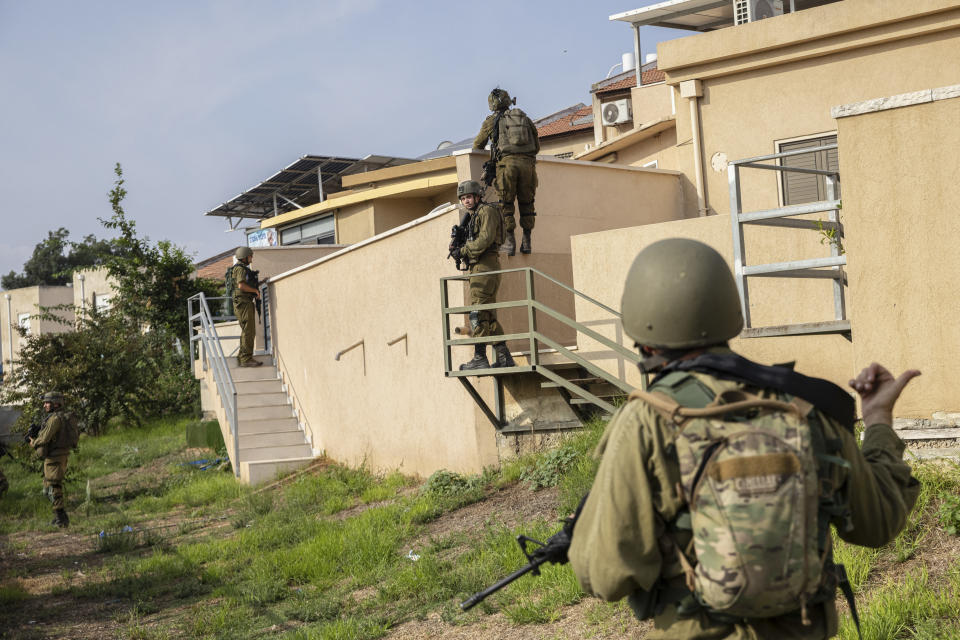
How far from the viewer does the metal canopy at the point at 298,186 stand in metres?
25.5

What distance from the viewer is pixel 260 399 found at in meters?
16.0

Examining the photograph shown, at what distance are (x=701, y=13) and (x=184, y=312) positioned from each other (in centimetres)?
1411

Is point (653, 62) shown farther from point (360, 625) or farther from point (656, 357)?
point (656, 357)

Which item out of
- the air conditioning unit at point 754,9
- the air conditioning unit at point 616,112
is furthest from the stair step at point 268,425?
the air conditioning unit at point 754,9

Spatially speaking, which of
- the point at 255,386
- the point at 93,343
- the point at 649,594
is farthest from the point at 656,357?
the point at 93,343

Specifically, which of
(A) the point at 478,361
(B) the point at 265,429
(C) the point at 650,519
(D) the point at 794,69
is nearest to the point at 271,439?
(B) the point at 265,429

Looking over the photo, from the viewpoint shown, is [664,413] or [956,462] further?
[956,462]

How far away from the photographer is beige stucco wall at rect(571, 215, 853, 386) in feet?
28.1

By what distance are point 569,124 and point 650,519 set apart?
2484 cm

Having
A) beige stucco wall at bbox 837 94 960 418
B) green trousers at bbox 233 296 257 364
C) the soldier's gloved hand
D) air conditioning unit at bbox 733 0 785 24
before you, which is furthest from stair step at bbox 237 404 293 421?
the soldier's gloved hand

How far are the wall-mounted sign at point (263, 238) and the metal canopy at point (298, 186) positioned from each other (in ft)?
2.04

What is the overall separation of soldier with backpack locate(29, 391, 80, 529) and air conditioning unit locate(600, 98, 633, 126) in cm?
1164

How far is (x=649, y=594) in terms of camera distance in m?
2.41

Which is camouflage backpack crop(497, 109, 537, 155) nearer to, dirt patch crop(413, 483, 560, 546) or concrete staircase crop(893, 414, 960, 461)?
dirt patch crop(413, 483, 560, 546)
